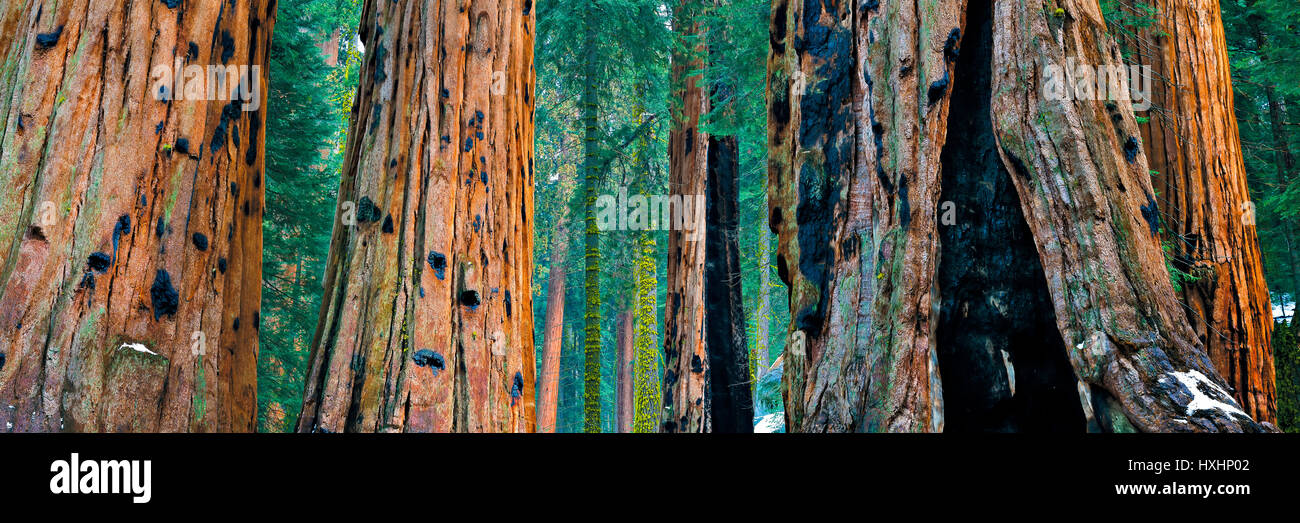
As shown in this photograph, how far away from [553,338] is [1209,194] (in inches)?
633

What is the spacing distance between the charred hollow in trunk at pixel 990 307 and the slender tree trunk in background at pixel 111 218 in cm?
350

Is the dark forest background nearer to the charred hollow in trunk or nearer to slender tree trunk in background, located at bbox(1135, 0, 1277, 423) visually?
slender tree trunk in background, located at bbox(1135, 0, 1277, 423)

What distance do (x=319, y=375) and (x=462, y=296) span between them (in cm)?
77

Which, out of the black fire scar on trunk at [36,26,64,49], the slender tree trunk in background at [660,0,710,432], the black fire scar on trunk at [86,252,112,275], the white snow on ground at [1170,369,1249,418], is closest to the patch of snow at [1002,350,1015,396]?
the white snow on ground at [1170,369,1249,418]

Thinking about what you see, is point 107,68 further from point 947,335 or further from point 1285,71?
point 1285,71

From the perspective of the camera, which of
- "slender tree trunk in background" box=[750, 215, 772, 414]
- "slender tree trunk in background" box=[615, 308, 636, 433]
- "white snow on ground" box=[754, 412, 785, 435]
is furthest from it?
"slender tree trunk in background" box=[615, 308, 636, 433]

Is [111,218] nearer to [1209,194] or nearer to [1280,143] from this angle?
[1209,194]

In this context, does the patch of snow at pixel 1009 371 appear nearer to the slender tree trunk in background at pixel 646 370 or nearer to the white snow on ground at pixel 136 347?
the white snow on ground at pixel 136 347

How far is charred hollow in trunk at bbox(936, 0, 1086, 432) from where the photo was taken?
134 inches

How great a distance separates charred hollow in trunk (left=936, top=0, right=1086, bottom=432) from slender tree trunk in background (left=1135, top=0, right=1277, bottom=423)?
4.53 ft

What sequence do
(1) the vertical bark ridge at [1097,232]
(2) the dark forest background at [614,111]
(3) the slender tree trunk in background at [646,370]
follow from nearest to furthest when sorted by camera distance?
(1) the vertical bark ridge at [1097,232] < (2) the dark forest background at [614,111] < (3) the slender tree trunk in background at [646,370]

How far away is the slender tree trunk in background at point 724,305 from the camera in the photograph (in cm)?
1002

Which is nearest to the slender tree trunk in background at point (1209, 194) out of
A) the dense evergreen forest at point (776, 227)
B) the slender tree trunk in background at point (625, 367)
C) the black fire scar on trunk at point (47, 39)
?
the dense evergreen forest at point (776, 227)

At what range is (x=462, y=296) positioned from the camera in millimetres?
3910
